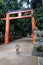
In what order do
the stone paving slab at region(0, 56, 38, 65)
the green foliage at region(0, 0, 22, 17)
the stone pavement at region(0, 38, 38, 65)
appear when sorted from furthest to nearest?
the green foliage at region(0, 0, 22, 17) → the stone pavement at region(0, 38, 38, 65) → the stone paving slab at region(0, 56, 38, 65)

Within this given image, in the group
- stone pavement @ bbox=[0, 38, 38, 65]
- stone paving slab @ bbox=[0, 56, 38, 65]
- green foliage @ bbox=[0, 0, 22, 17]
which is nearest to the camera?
stone paving slab @ bbox=[0, 56, 38, 65]

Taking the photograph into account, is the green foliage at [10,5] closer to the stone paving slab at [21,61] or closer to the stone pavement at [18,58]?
the stone pavement at [18,58]

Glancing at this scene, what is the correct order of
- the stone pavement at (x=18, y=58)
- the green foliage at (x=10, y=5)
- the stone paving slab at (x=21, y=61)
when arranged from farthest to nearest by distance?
1. the green foliage at (x=10, y=5)
2. the stone pavement at (x=18, y=58)
3. the stone paving slab at (x=21, y=61)

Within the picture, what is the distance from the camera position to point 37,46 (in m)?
2.44

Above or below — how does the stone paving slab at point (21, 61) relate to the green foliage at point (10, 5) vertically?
below

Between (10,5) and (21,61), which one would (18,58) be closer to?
(21,61)

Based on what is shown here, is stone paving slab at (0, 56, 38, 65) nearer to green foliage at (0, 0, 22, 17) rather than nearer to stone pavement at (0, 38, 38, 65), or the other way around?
stone pavement at (0, 38, 38, 65)

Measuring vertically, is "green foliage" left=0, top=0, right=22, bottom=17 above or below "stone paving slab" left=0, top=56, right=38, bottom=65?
above

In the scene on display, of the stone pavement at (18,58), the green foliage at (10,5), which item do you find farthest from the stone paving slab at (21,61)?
the green foliage at (10,5)

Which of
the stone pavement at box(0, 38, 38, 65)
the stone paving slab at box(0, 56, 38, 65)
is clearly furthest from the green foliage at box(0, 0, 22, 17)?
the stone paving slab at box(0, 56, 38, 65)

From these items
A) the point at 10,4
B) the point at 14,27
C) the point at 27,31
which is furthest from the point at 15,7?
the point at 27,31

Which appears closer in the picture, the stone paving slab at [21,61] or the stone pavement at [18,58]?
the stone paving slab at [21,61]

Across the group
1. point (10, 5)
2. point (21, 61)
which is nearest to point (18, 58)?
point (21, 61)

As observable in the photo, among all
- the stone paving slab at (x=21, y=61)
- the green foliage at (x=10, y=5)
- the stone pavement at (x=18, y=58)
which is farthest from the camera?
the green foliage at (x=10, y=5)
